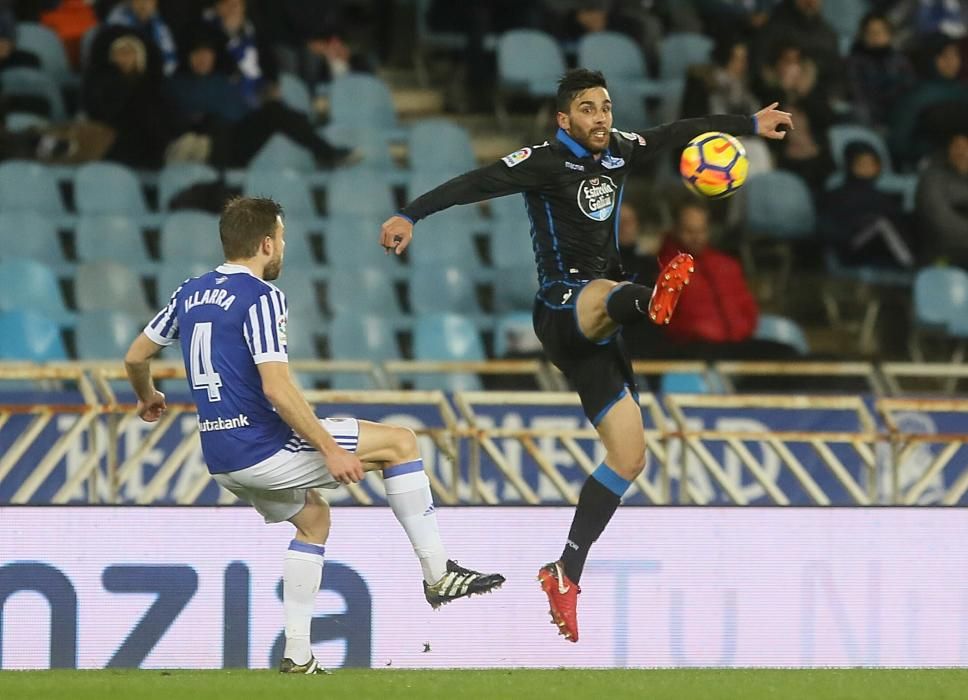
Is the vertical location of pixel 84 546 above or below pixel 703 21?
below

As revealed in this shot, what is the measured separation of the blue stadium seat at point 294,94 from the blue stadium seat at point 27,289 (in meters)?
2.48

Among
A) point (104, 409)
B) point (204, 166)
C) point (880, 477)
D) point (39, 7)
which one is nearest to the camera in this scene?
point (104, 409)

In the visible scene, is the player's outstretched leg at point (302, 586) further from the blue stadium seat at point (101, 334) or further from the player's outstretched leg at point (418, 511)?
the blue stadium seat at point (101, 334)

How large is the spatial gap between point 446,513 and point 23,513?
65.9 inches

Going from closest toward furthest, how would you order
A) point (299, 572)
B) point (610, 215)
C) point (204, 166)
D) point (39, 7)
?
point (299, 572) → point (610, 215) → point (204, 166) → point (39, 7)

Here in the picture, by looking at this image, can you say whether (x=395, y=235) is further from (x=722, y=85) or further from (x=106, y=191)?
(x=722, y=85)

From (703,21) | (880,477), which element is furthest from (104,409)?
(703,21)

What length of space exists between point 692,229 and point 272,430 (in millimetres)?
5824

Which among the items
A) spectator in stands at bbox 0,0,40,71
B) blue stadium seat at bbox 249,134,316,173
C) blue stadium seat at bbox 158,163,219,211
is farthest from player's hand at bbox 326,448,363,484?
spectator in stands at bbox 0,0,40,71

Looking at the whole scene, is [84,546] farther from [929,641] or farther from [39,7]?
[39,7]

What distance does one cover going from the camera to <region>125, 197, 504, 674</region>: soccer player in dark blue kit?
6.93 meters

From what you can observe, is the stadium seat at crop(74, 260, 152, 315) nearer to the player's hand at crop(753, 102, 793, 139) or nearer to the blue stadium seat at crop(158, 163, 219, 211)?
the blue stadium seat at crop(158, 163, 219, 211)

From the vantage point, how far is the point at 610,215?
317 inches

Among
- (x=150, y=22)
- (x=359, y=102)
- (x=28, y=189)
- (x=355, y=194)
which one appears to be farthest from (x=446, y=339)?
(x=150, y=22)
